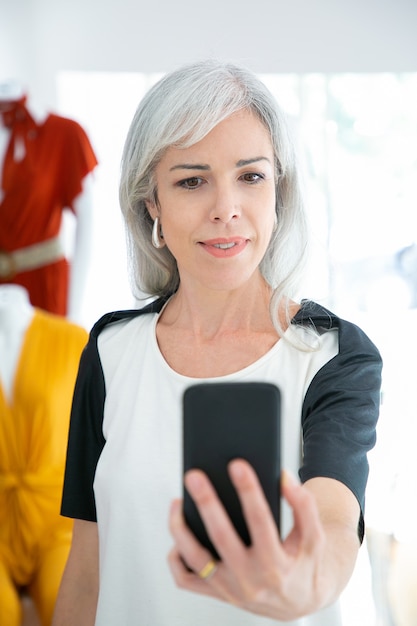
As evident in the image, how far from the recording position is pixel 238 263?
3.93ft

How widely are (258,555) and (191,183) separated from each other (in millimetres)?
609

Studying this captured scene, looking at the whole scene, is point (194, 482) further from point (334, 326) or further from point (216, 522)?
point (334, 326)

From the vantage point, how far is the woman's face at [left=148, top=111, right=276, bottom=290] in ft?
3.86

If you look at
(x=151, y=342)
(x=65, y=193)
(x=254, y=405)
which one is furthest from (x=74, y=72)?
(x=254, y=405)

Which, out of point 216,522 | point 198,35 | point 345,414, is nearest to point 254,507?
point 216,522

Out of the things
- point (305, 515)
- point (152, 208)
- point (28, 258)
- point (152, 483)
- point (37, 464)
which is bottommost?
point (37, 464)

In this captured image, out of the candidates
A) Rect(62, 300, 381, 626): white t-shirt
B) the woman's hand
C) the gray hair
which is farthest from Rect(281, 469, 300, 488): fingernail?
the gray hair

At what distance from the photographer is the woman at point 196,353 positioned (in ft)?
3.74

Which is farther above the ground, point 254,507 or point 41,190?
point 41,190

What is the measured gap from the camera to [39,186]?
9.78 feet

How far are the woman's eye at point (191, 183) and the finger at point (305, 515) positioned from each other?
0.55 metres

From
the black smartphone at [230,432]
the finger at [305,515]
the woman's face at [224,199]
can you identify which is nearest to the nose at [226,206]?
the woman's face at [224,199]

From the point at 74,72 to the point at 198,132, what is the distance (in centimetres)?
413

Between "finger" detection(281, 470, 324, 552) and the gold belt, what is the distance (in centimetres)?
232
